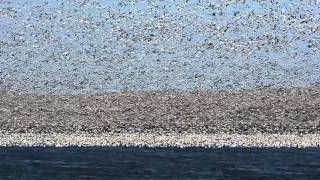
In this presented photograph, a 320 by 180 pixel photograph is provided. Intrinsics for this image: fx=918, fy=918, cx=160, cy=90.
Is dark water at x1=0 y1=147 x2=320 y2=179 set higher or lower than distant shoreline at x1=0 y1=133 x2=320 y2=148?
lower

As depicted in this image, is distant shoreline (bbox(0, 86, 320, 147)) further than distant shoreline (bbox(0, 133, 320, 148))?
Yes

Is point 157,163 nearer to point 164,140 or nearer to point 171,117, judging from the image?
point 164,140

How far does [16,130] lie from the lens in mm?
40406

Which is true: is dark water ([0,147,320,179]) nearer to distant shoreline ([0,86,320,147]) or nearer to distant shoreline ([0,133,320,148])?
distant shoreline ([0,133,320,148])

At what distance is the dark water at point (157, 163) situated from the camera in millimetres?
27688

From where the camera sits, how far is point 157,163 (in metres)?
30.2

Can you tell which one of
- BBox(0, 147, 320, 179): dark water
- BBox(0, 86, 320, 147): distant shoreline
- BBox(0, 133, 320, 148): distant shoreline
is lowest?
BBox(0, 147, 320, 179): dark water

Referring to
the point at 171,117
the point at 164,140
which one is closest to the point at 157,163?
the point at 164,140

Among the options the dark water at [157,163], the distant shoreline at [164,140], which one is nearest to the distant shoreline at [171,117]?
the distant shoreline at [164,140]

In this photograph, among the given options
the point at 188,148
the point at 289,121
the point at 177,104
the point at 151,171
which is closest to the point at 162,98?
the point at 177,104

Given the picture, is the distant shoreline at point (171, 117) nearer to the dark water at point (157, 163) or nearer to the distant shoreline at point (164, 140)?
the distant shoreline at point (164, 140)

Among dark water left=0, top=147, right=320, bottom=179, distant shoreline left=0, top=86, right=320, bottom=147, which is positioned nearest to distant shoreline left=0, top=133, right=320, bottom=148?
distant shoreline left=0, top=86, right=320, bottom=147

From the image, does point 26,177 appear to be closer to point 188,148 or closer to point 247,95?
point 188,148

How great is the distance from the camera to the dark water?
27.7 m
